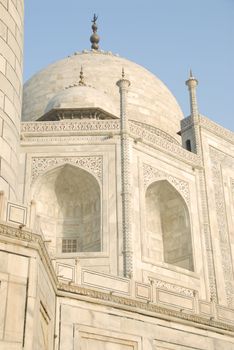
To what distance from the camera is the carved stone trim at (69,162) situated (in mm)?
14539

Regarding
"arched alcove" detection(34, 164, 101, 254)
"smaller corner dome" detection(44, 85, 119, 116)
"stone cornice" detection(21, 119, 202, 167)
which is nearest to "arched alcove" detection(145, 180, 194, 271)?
"stone cornice" detection(21, 119, 202, 167)

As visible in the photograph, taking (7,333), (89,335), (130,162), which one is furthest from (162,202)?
(7,333)

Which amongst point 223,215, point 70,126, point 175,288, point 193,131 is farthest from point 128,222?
point 193,131

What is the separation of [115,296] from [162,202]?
24.7ft

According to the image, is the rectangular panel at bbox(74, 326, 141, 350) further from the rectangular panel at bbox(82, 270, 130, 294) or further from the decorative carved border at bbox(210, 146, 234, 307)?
the decorative carved border at bbox(210, 146, 234, 307)

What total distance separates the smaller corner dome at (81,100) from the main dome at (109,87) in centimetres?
233

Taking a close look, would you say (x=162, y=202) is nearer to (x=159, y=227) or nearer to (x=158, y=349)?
(x=159, y=227)

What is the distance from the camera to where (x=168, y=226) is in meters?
15.6

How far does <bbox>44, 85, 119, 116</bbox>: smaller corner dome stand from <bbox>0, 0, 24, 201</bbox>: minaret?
10008 millimetres

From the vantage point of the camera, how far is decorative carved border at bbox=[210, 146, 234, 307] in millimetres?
15084

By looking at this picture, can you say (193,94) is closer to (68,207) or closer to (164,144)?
(164,144)

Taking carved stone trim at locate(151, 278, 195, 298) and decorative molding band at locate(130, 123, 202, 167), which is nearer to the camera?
carved stone trim at locate(151, 278, 195, 298)

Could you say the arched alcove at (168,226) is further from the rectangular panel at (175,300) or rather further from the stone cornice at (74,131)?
the rectangular panel at (175,300)

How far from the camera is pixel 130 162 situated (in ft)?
47.7
